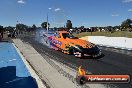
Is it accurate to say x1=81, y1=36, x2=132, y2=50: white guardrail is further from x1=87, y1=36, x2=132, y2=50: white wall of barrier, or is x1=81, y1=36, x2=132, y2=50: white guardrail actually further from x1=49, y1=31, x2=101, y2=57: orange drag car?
x1=49, y1=31, x2=101, y2=57: orange drag car

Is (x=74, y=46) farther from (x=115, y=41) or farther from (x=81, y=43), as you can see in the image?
(x=115, y=41)

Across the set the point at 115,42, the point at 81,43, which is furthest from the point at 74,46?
the point at 115,42

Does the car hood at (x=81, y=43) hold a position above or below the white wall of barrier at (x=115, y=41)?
above

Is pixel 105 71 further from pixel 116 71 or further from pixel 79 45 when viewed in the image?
pixel 79 45

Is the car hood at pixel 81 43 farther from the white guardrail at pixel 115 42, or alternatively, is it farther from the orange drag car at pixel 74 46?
the white guardrail at pixel 115 42

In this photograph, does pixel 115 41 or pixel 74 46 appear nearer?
pixel 74 46

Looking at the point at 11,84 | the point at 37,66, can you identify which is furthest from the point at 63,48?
the point at 11,84

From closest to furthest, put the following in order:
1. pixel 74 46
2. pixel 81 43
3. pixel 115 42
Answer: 1. pixel 81 43
2. pixel 74 46
3. pixel 115 42

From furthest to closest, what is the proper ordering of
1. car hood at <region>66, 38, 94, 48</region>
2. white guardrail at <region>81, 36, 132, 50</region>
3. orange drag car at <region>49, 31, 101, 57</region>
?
white guardrail at <region>81, 36, 132, 50</region> < car hood at <region>66, 38, 94, 48</region> < orange drag car at <region>49, 31, 101, 57</region>

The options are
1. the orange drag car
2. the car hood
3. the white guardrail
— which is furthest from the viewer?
the white guardrail

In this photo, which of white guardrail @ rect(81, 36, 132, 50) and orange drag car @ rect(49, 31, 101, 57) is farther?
white guardrail @ rect(81, 36, 132, 50)

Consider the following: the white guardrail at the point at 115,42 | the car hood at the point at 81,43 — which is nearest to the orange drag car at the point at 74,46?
the car hood at the point at 81,43

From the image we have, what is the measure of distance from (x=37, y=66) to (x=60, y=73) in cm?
245

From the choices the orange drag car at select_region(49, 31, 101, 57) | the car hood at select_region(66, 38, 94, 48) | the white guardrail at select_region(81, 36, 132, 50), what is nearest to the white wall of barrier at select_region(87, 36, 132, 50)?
the white guardrail at select_region(81, 36, 132, 50)
